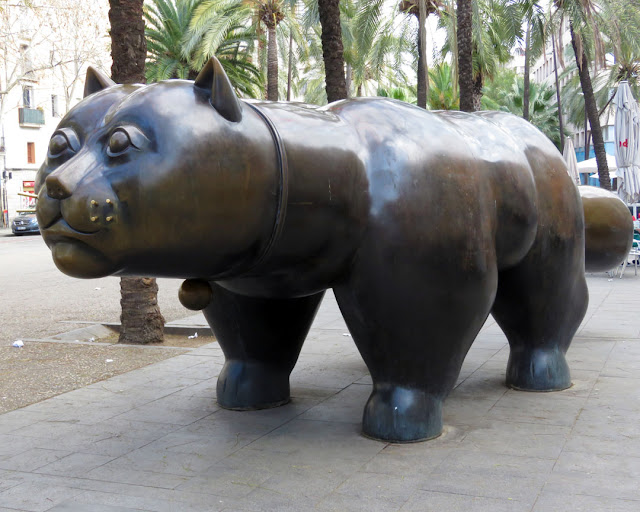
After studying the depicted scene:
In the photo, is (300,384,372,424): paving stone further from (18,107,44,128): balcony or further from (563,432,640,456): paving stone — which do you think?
(18,107,44,128): balcony

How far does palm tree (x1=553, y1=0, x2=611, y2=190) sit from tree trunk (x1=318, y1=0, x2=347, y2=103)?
474 inches

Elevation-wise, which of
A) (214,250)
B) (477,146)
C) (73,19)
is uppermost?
(73,19)

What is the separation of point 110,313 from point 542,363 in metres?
6.41

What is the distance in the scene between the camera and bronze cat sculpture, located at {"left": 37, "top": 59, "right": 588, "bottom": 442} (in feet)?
10.4

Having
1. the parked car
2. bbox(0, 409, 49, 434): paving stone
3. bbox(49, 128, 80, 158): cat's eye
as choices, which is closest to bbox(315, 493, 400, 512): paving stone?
bbox(49, 128, 80, 158): cat's eye

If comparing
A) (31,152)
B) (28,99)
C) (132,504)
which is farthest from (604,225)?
(28,99)

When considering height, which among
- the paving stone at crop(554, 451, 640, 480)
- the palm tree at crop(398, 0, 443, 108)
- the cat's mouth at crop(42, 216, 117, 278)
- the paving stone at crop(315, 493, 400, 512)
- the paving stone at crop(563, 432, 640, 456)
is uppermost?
the palm tree at crop(398, 0, 443, 108)

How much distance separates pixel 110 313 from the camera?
9922 mm

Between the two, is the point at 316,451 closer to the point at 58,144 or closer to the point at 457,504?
the point at 457,504

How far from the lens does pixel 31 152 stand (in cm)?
4138

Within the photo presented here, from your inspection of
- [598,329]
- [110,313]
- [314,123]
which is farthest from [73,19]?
[314,123]

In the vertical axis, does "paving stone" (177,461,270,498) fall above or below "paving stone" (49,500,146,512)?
below

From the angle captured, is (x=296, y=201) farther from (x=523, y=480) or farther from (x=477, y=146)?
(x=523, y=480)

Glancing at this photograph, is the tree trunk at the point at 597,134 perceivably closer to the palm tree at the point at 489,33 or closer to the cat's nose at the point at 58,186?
the palm tree at the point at 489,33
